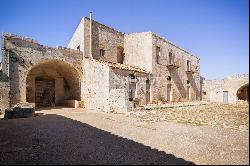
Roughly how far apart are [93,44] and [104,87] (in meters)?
5.79

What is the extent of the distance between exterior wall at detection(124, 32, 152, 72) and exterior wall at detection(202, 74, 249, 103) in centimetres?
1481

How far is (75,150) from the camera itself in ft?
15.5

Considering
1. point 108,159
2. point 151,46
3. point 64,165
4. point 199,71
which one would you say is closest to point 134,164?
point 108,159

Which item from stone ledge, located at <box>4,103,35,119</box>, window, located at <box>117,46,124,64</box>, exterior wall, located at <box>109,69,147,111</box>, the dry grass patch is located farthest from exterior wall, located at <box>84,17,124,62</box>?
the dry grass patch

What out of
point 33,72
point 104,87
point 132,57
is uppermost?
point 132,57

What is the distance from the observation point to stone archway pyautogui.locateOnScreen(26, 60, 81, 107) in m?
17.3

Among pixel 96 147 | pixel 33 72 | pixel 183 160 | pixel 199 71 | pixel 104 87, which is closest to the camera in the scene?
pixel 183 160

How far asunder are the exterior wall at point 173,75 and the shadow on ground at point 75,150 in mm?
14484

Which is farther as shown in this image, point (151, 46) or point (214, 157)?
point (151, 46)

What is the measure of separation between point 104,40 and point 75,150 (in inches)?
630

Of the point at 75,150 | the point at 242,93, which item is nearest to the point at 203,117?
the point at 75,150

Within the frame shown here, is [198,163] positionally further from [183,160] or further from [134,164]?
[134,164]

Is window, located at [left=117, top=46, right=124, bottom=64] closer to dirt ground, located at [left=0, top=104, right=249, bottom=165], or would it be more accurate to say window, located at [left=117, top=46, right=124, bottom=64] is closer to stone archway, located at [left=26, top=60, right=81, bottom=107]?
stone archway, located at [left=26, top=60, right=81, bottom=107]

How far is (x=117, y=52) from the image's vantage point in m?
21.5
